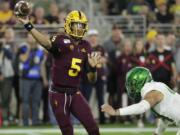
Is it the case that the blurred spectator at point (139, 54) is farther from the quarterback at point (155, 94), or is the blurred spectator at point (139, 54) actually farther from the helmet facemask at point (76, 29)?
the quarterback at point (155, 94)

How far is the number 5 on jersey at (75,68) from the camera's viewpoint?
8.47 metres

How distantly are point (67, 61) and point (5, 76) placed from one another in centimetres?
568

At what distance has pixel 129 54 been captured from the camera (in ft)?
46.2

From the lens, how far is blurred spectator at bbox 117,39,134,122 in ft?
46.1

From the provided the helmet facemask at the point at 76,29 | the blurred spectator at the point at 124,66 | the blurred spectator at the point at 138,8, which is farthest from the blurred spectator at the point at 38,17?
the helmet facemask at the point at 76,29

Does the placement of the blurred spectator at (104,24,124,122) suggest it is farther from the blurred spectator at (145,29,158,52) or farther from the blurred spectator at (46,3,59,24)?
the blurred spectator at (46,3,59,24)

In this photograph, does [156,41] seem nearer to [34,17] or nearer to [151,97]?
[34,17]

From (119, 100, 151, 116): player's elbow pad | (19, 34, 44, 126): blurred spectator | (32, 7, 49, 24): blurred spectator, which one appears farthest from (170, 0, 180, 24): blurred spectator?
(119, 100, 151, 116): player's elbow pad

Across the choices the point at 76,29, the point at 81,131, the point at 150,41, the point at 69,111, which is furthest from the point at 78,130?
→ the point at 76,29

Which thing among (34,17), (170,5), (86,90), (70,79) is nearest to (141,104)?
(70,79)

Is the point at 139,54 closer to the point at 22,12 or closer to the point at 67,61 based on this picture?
the point at 67,61

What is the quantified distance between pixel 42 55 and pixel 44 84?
1.94 ft

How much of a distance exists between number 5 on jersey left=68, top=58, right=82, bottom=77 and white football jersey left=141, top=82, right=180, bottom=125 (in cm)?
154

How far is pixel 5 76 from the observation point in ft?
45.7
